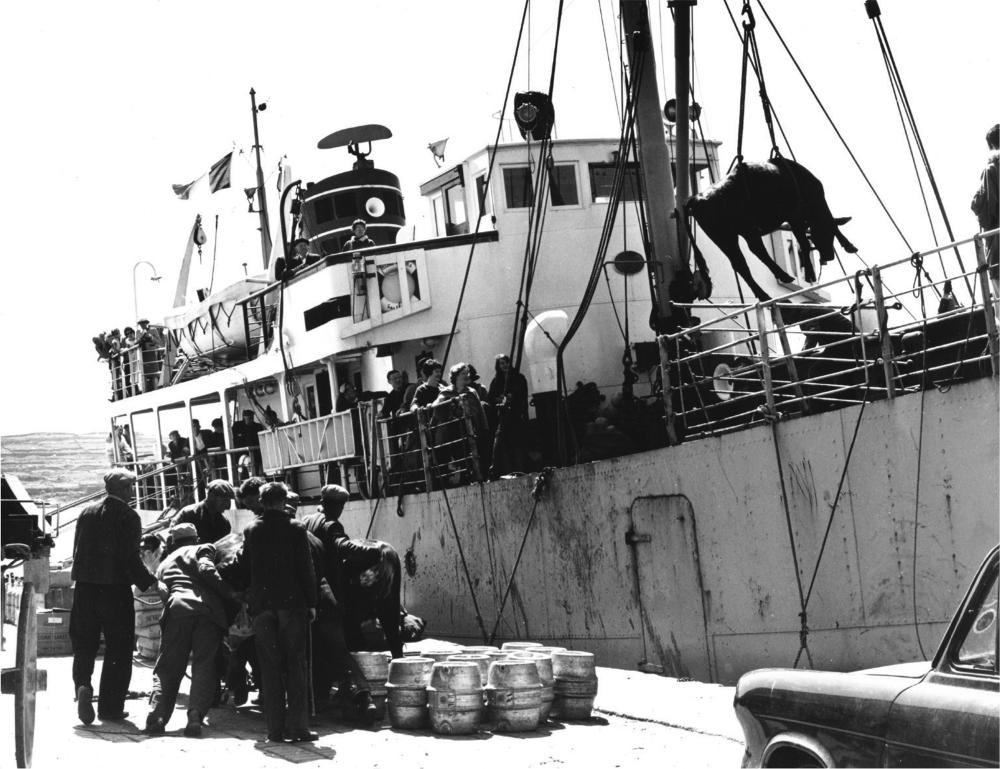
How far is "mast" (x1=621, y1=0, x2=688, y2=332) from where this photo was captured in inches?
519

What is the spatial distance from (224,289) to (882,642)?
16.1 metres

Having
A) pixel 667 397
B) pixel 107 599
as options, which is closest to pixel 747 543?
pixel 667 397

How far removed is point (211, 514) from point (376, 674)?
2.07 metres

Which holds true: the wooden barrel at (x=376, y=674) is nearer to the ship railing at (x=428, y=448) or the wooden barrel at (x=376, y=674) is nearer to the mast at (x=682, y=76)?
the ship railing at (x=428, y=448)

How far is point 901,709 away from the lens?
13.7 ft

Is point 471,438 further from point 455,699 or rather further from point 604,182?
point 455,699

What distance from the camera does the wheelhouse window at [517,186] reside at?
52.1ft

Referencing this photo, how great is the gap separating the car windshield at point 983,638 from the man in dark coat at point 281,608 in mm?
4867

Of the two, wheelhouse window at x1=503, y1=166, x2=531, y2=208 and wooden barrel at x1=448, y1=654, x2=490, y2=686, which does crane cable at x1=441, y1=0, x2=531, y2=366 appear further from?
wooden barrel at x1=448, y1=654, x2=490, y2=686

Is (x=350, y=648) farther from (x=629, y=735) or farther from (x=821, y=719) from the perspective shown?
(x=821, y=719)

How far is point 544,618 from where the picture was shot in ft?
40.7

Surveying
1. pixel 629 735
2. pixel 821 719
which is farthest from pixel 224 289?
pixel 821 719

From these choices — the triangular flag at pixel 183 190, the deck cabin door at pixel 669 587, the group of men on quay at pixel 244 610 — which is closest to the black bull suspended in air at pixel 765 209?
the deck cabin door at pixel 669 587

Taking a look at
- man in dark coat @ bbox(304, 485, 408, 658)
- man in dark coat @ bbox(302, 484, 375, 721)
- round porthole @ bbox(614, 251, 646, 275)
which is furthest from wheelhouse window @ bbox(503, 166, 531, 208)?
man in dark coat @ bbox(302, 484, 375, 721)
